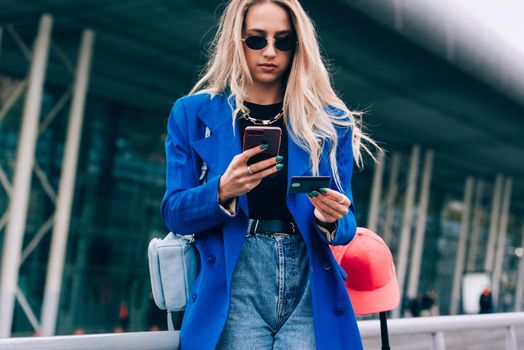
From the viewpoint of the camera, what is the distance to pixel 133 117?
23.7 m

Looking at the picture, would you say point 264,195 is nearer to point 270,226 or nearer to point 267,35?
point 270,226

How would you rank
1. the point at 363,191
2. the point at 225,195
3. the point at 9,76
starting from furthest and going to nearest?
the point at 363,191 → the point at 9,76 → the point at 225,195

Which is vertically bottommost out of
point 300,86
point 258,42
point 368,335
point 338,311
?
point 368,335

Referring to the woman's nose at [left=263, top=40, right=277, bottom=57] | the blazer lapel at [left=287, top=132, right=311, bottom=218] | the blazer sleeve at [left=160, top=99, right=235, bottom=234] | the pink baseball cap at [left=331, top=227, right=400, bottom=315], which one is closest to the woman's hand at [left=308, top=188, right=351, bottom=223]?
the blazer lapel at [left=287, top=132, right=311, bottom=218]

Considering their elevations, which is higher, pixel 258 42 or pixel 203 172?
pixel 258 42

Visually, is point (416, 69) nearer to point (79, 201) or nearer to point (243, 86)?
point (79, 201)

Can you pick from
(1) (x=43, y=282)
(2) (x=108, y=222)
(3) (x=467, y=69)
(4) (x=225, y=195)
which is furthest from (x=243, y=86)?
(2) (x=108, y=222)

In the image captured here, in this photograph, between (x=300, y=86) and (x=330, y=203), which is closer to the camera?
(x=330, y=203)

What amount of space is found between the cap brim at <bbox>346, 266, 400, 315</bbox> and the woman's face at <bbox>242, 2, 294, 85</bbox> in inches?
37.3

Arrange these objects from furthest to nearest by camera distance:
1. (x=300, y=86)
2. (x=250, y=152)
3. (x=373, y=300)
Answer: (x=373, y=300)
(x=300, y=86)
(x=250, y=152)

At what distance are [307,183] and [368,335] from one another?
178 cm

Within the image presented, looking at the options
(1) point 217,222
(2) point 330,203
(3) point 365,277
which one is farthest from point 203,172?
(3) point 365,277

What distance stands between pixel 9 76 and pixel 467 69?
1192 centimetres

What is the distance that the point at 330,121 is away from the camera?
2.30 m
